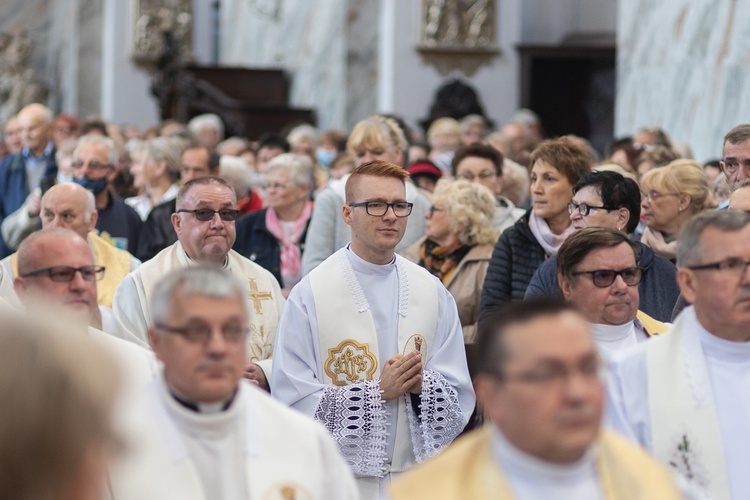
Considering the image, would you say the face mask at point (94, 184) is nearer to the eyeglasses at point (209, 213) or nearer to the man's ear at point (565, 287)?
the eyeglasses at point (209, 213)

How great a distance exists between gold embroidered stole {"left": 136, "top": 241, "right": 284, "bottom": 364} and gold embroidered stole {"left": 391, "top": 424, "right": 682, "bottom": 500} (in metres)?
2.95

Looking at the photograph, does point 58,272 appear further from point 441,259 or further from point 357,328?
point 441,259

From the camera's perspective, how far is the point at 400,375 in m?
5.38

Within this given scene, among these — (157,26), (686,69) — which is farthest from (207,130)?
(157,26)

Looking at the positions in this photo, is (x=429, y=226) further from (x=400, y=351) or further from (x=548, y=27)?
(x=548, y=27)

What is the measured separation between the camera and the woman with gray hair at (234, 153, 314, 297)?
27.4ft

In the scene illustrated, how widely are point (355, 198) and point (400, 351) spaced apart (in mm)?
709

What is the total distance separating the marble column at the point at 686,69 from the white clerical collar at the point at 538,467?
293 inches

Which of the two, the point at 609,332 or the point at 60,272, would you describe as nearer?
the point at 60,272

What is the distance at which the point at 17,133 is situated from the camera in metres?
11.3

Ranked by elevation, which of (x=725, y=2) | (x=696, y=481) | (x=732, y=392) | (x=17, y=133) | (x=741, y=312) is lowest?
(x=696, y=481)

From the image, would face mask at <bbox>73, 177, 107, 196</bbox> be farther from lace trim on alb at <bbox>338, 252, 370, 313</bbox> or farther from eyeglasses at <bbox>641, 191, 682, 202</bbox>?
eyeglasses at <bbox>641, 191, 682, 202</bbox>

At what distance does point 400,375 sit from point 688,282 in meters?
1.53

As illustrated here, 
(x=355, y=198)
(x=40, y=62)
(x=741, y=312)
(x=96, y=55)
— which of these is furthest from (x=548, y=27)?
(x=741, y=312)
